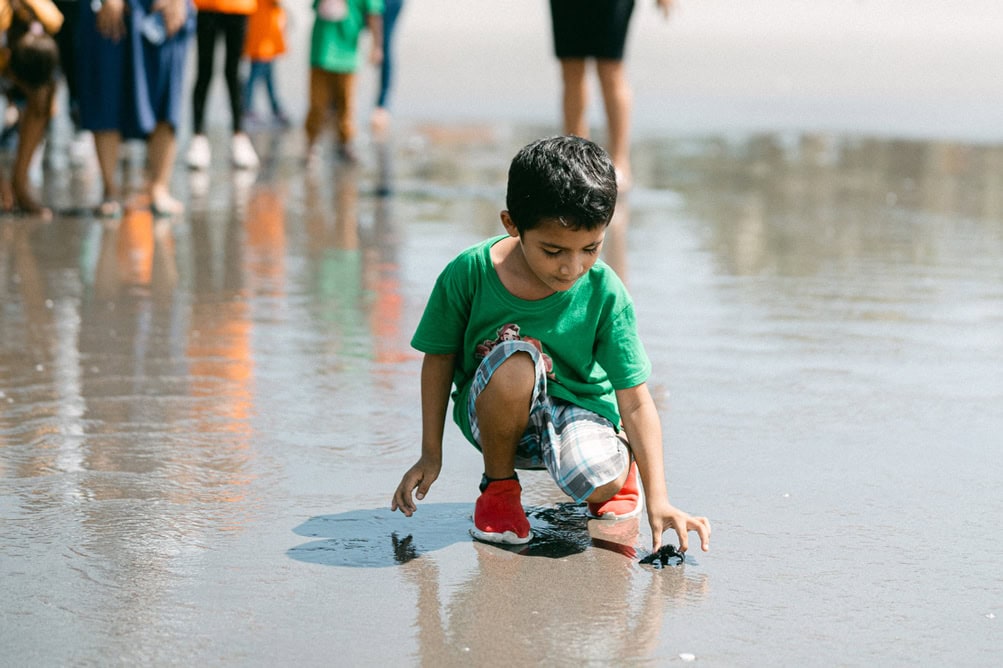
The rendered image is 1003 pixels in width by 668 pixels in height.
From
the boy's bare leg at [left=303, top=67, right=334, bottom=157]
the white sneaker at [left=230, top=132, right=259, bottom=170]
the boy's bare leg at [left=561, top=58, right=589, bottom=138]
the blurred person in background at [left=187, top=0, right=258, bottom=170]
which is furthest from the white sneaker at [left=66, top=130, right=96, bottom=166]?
the boy's bare leg at [left=561, top=58, right=589, bottom=138]

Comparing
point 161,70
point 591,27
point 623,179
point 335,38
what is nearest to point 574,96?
point 591,27

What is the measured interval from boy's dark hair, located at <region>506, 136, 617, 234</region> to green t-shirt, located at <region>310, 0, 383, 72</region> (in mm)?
7282

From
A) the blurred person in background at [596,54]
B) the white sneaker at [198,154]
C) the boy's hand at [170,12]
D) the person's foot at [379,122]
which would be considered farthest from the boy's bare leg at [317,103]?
the boy's hand at [170,12]

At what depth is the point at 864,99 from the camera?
56.5 ft

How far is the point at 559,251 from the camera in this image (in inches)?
124

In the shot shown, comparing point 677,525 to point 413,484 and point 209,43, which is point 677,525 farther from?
point 209,43

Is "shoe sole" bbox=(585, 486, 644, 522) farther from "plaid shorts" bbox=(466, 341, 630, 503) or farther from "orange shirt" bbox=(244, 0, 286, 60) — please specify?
"orange shirt" bbox=(244, 0, 286, 60)

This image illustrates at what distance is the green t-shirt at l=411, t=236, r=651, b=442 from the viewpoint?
333cm

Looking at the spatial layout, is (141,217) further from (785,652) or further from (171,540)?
(785,652)

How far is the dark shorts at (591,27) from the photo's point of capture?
823 cm

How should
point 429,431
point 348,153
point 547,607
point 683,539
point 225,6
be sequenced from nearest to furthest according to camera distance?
1. point 547,607
2. point 683,539
3. point 429,431
4. point 225,6
5. point 348,153

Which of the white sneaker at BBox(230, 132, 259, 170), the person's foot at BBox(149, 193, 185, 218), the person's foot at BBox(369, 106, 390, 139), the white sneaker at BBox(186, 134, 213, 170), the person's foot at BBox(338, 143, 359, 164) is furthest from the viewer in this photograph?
the person's foot at BBox(369, 106, 390, 139)

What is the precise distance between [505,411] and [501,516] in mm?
228

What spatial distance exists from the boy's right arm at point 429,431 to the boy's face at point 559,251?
0.35 m
